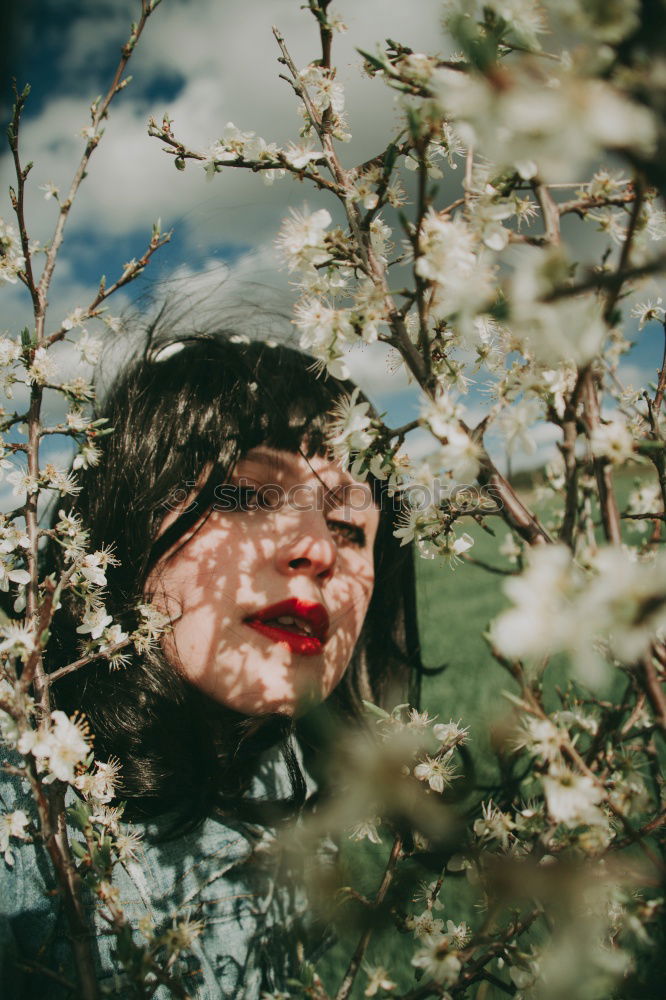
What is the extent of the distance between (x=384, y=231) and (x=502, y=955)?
133 cm

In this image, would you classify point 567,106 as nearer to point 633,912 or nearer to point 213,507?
point 633,912

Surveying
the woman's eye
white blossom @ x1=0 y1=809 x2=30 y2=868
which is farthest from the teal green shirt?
the woman's eye

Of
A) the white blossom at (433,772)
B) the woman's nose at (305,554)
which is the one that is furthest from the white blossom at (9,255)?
the white blossom at (433,772)

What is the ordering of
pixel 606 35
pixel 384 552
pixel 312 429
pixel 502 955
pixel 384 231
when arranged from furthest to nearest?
pixel 384 552, pixel 312 429, pixel 384 231, pixel 502 955, pixel 606 35

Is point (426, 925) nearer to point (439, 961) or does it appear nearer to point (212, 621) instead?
point (439, 961)

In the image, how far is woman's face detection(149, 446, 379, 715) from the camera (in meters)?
1.49

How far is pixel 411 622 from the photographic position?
8.67 feet

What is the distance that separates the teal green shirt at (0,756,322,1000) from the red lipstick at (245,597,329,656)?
597mm

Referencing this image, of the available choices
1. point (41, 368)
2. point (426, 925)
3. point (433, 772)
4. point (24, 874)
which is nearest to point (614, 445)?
point (433, 772)

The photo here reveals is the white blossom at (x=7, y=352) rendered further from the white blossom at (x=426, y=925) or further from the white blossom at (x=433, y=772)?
the white blossom at (x=426, y=925)

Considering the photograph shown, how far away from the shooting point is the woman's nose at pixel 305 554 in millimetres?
1511

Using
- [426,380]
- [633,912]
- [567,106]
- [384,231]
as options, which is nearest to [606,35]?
[567,106]

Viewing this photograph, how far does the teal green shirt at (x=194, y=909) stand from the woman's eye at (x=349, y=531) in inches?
36.4

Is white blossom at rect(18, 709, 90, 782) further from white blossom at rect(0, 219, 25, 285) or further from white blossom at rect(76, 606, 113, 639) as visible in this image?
white blossom at rect(0, 219, 25, 285)
